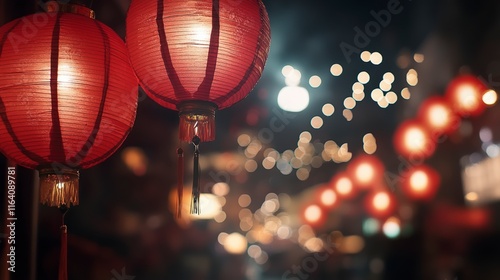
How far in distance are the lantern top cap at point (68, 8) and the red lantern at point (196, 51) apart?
0.71ft

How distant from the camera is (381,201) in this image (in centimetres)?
1105

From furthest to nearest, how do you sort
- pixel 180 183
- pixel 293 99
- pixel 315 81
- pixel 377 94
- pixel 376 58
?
pixel 315 81, pixel 377 94, pixel 376 58, pixel 293 99, pixel 180 183

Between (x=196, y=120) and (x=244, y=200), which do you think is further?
(x=244, y=200)

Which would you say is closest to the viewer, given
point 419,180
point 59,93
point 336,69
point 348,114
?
point 59,93

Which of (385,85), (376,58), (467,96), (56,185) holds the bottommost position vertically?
(56,185)

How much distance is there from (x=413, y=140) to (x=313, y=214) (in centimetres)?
600

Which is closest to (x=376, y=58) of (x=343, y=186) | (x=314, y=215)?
(x=343, y=186)

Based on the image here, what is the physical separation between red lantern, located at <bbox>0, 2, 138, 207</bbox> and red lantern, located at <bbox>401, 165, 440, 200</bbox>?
7.80 metres

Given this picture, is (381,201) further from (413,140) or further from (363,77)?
(413,140)

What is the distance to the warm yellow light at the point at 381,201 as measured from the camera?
11.0 meters

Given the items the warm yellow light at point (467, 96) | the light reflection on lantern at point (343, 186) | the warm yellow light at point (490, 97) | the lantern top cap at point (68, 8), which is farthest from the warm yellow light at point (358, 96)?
the lantern top cap at point (68, 8)

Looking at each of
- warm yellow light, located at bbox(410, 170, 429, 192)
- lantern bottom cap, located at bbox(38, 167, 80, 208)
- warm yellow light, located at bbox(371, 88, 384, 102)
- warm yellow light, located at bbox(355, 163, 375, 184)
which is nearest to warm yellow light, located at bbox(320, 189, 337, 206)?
warm yellow light, located at bbox(355, 163, 375, 184)

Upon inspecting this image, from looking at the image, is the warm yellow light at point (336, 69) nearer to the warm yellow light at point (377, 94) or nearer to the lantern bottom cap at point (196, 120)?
the warm yellow light at point (377, 94)

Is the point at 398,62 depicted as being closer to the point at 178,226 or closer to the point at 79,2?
the point at 178,226
